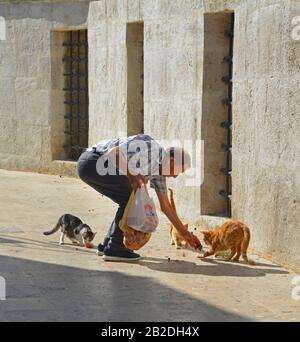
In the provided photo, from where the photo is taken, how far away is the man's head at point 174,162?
7.90 meters

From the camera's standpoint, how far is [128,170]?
26.6 feet

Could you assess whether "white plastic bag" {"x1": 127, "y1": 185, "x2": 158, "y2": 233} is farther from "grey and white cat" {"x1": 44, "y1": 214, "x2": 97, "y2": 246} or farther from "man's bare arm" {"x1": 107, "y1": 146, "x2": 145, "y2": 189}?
"grey and white cat" {"x1": 44, "y1": 214, "x2": 97, "y2": 246}

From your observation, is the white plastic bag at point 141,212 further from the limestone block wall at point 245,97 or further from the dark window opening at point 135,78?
the dark window opening at point 135,78

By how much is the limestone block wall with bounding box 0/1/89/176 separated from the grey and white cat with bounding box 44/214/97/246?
5.27m

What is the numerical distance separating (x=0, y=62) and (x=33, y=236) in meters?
6.11

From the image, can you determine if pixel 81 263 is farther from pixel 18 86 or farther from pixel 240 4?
pixel 18 86

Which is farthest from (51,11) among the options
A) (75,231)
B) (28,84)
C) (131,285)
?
(131,285)

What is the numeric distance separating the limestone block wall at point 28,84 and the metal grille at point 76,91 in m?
0.25

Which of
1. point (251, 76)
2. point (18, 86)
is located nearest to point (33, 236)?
point (251, 76)

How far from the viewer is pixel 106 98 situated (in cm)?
1315

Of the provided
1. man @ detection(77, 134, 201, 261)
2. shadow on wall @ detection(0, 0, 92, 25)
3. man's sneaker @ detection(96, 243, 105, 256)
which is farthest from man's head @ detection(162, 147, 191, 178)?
shadow on wall @ detection(0, 0, 92, 25)

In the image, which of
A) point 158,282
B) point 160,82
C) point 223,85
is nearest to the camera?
point 158,282

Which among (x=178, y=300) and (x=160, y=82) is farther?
(x=160, y=82)

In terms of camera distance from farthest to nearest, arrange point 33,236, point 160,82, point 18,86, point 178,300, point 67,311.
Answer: point 18,86
point 160,82
point 33,236
point 178,300
point 67,311
